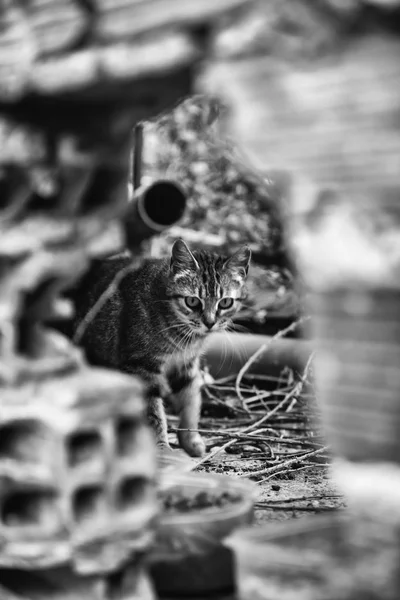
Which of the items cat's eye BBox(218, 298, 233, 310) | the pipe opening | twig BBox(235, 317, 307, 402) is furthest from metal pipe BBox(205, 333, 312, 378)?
the pipe opening

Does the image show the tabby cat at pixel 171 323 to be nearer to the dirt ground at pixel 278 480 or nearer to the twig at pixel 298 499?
the dirt ground at pixel 278 480

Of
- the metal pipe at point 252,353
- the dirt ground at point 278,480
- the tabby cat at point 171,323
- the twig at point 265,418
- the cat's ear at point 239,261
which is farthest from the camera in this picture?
the metal pipe at point 252,353

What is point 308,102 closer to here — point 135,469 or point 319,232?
point 319,232

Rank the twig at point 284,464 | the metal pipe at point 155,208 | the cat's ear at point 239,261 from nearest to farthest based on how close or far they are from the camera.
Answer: the metal pipe at point 155,208, the twig at point 284,464, the cat's ear at point 239,261

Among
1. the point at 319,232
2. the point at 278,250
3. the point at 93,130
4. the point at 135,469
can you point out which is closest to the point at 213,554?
→ the point at 135,469

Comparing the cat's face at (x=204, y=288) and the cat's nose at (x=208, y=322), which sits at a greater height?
the cat's face at (x=204, y=288)

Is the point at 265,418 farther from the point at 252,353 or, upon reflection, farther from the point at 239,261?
the point at 239,261

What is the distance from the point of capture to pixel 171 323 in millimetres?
6004

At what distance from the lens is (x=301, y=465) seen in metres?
5.88

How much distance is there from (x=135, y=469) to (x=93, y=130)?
4.23ft

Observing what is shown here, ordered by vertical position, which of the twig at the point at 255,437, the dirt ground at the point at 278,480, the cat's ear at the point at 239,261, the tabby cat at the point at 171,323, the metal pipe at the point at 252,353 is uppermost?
the cat's ear at the point at 239,261

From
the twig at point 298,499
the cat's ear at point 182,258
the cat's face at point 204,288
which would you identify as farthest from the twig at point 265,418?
the cat's ear at point 182,258

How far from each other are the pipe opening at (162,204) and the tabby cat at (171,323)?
73 centimetres

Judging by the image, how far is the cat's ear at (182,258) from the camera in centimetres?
584
